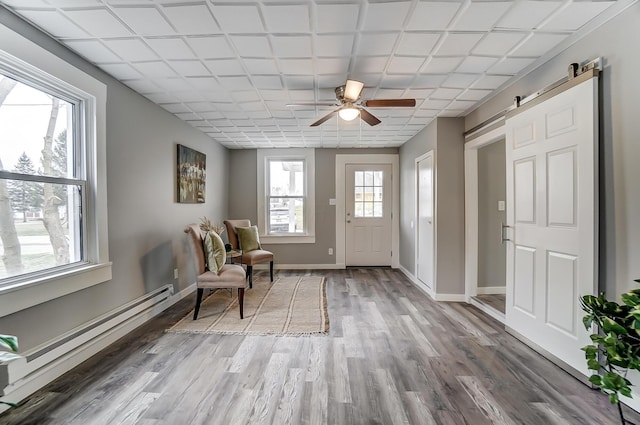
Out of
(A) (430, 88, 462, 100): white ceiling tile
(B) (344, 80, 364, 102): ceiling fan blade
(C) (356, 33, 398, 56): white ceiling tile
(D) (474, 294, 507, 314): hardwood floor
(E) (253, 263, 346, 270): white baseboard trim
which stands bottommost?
(D) (474, 294, 507, 314): hardwood floor

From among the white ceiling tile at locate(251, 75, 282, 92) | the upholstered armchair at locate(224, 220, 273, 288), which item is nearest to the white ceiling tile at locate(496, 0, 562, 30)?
the white ceiling tile at locate(251, 75, 282, 92)

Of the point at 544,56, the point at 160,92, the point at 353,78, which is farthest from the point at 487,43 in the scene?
the point at 160,92

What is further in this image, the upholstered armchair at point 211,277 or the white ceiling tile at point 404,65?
the upholstered armchair at point 211,277

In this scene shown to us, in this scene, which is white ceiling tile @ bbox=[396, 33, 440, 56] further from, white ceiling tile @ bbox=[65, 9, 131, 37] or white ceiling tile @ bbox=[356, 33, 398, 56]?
white ceiling tile @ bbox=[65, 9, 131, 37]

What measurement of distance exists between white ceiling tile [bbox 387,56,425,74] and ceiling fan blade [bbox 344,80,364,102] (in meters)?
0.30

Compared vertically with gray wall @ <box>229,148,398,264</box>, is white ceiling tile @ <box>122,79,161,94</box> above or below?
above

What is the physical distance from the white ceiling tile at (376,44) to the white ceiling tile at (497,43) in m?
0.62

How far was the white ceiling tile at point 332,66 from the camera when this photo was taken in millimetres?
2344

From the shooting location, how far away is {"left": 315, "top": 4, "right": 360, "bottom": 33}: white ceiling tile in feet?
5.76

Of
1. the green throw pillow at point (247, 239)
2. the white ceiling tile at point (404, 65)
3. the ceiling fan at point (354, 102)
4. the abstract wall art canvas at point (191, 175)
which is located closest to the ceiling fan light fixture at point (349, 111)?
the ceiling fan at point (354, 102)

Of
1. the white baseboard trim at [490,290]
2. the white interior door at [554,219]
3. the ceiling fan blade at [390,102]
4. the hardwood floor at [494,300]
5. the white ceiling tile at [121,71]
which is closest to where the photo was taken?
the white interior door at [554,219]

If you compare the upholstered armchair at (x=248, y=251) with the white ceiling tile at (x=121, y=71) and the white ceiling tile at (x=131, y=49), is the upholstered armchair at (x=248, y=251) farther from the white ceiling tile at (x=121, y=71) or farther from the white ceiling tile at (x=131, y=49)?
the white ceiling tile at (x=131, y=49)

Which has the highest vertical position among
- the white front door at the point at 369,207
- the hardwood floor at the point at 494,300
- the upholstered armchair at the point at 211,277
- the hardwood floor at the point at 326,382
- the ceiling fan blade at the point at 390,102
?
the ceiling fan blade at the point at 390,102

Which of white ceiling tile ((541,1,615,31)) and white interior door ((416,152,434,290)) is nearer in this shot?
white ceiling tile ((541,1,615,31))
